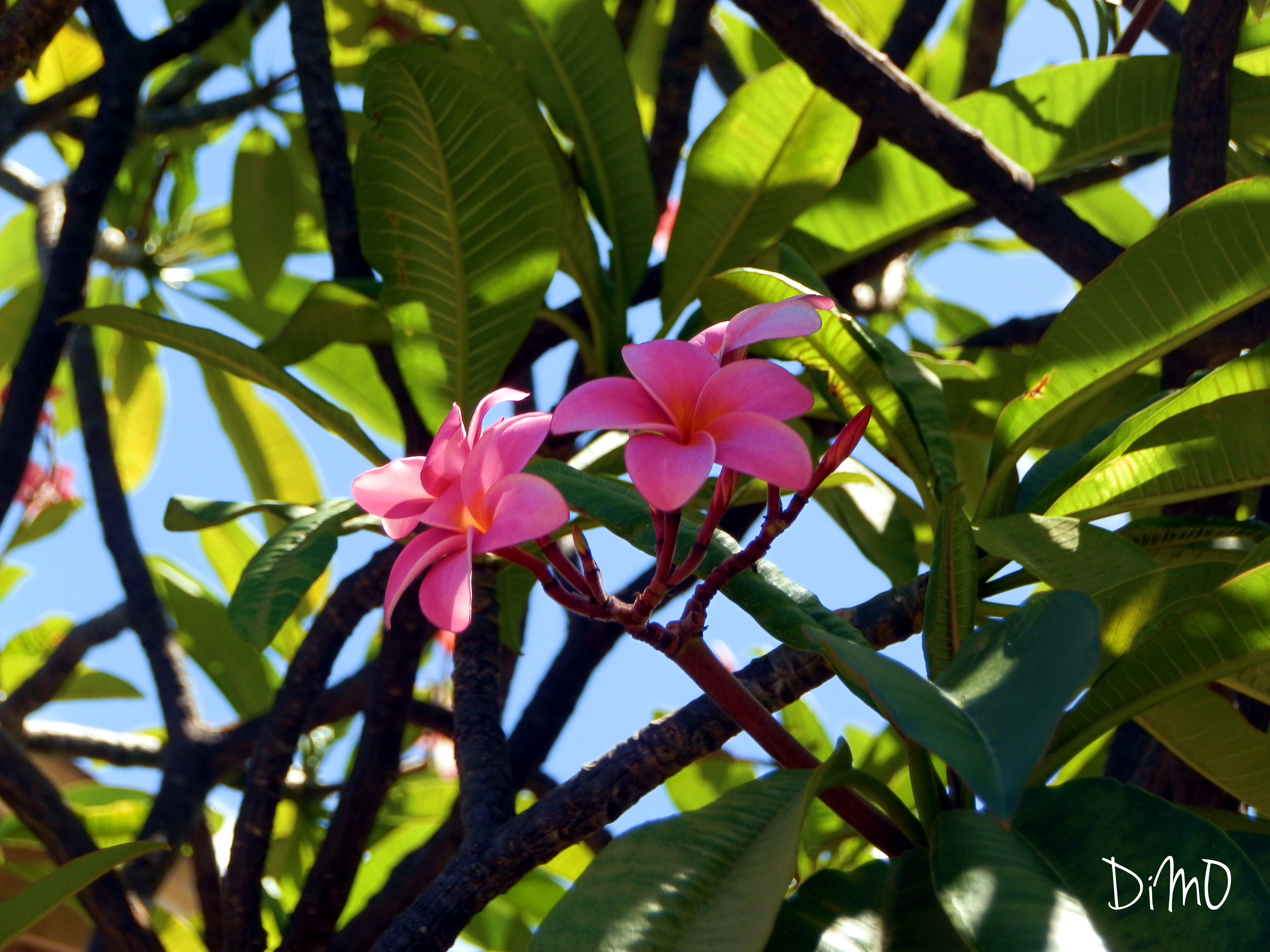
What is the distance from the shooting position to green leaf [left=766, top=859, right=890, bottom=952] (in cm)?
57

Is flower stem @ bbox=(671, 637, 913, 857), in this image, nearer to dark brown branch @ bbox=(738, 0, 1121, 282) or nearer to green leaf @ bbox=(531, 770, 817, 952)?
green leaf @ bbox=(531, 770, 817, 952)

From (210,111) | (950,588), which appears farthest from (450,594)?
(210,111)

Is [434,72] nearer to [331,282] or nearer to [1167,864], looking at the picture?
[331,282]

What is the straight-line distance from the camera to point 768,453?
0.42 m

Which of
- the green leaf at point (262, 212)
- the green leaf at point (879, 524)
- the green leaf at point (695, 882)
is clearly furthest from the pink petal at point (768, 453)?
the green leaf at point (262, 212)

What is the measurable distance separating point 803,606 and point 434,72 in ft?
1.92

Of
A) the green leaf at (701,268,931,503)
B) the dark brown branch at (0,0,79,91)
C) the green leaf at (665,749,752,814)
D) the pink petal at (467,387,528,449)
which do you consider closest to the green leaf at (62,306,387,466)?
the dark brown branch at (0,0,79,91)

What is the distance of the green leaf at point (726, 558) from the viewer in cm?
59

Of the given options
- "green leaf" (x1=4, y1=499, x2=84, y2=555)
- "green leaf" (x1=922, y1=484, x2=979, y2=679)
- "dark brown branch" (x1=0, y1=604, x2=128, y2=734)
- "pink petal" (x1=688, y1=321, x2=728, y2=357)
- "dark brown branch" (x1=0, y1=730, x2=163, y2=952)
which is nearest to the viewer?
"pink petal" (x1=688, y1=321, x2=728, y2=357)

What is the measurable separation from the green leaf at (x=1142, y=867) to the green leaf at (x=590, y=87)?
764 mm

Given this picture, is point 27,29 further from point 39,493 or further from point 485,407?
point 39,493

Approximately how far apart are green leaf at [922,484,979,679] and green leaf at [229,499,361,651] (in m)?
0.41

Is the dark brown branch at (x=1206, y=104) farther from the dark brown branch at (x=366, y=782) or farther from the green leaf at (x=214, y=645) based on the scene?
the green leaf at (x=214, y=645)

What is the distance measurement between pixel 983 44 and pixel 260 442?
1.28 metres
